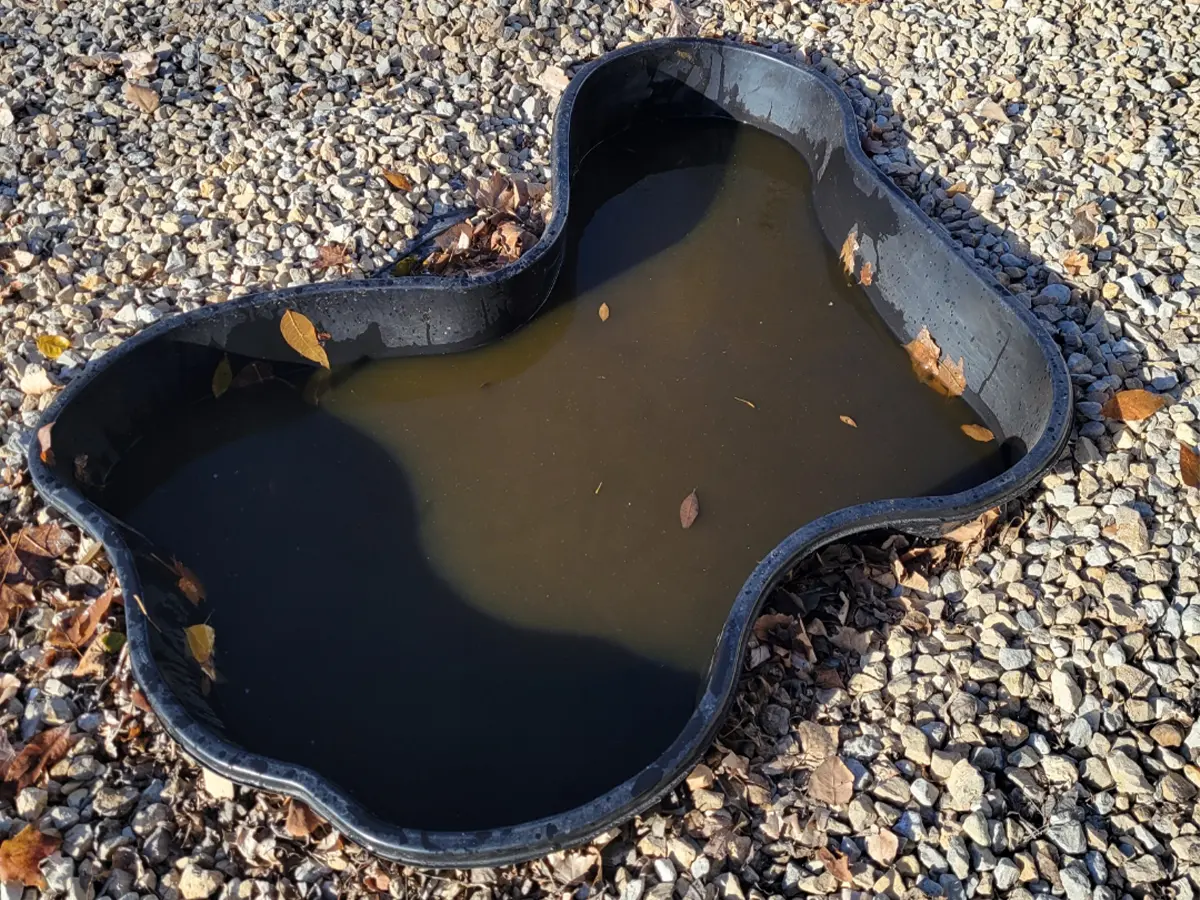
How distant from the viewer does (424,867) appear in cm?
228

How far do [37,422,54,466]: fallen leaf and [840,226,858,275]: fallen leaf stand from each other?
3.14 meters

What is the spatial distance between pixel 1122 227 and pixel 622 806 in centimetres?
305

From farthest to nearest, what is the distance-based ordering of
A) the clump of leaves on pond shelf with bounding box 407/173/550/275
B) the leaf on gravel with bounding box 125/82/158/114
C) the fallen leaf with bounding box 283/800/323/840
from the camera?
the leaf on gravel with bounding box 125/82/158/114
the clump of leaves on pond shelf with bounding box 407/173/550/275
the fallen leaf with bounding box 283/800/323/840

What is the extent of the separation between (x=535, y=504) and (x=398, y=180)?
163cm

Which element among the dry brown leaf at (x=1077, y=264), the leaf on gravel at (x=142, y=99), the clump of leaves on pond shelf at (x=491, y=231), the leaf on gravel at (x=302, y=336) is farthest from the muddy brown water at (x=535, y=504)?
the leaf on gravel at (x=142, y=99)

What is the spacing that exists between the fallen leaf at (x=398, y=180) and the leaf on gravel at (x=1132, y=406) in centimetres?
284

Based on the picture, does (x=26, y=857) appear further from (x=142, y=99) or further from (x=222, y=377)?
(x=142, y=99)

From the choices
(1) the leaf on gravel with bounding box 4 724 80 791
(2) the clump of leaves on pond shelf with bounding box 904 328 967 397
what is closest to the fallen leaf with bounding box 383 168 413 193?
(2) the clump of leaves on pond shelf with bounding box 904 328 967 397

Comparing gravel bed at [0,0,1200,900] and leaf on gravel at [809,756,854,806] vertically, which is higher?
gravel bed at [0,0,1200,900]

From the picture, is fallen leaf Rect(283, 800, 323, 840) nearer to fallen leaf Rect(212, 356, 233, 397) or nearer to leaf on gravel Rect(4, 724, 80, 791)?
leaf on gravel Rect(4, 724, 80, 791)

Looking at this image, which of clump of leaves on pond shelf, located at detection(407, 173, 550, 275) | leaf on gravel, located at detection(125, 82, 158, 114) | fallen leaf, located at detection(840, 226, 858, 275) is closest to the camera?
clump of leaves on pond shelf, located at detection(407, 173, 550, 275)

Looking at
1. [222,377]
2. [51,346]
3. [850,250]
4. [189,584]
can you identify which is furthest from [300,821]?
[850,250]

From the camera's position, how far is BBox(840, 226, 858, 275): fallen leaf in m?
4.02

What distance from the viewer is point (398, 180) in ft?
12.9
